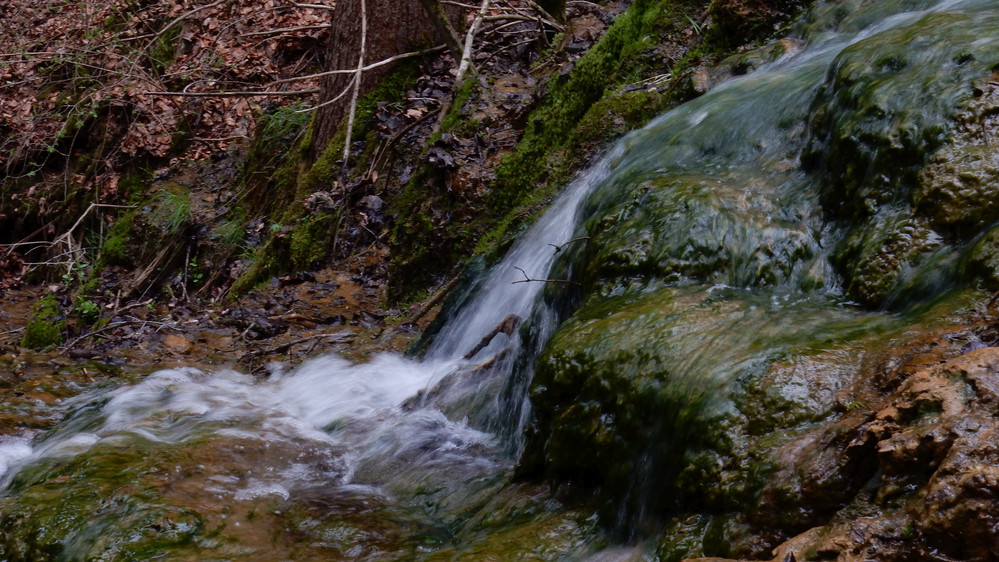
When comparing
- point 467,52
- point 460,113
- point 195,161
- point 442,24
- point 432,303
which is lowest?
point 432,303

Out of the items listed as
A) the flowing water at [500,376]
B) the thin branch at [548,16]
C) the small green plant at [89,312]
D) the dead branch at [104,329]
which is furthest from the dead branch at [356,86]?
the small green plant at [89,312]

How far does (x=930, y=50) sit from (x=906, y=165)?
2.21ft

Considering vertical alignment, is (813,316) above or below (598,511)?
above

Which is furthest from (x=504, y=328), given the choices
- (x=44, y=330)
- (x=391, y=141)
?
(x=44, y=330)

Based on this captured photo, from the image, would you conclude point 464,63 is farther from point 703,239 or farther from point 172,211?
point 703,239

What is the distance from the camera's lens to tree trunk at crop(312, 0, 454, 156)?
756 centimetres

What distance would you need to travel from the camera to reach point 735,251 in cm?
316

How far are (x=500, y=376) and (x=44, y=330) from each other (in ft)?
15.5

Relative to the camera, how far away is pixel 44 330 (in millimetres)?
6742

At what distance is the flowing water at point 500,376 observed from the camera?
2.73m

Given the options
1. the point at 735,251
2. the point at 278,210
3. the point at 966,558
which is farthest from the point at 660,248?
the point at 278,210

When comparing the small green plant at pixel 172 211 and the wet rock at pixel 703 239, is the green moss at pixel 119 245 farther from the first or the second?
the wet rock at pixel 703 239

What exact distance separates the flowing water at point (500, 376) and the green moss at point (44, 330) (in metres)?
2.13

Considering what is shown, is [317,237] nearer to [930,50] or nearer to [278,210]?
[278,210]
